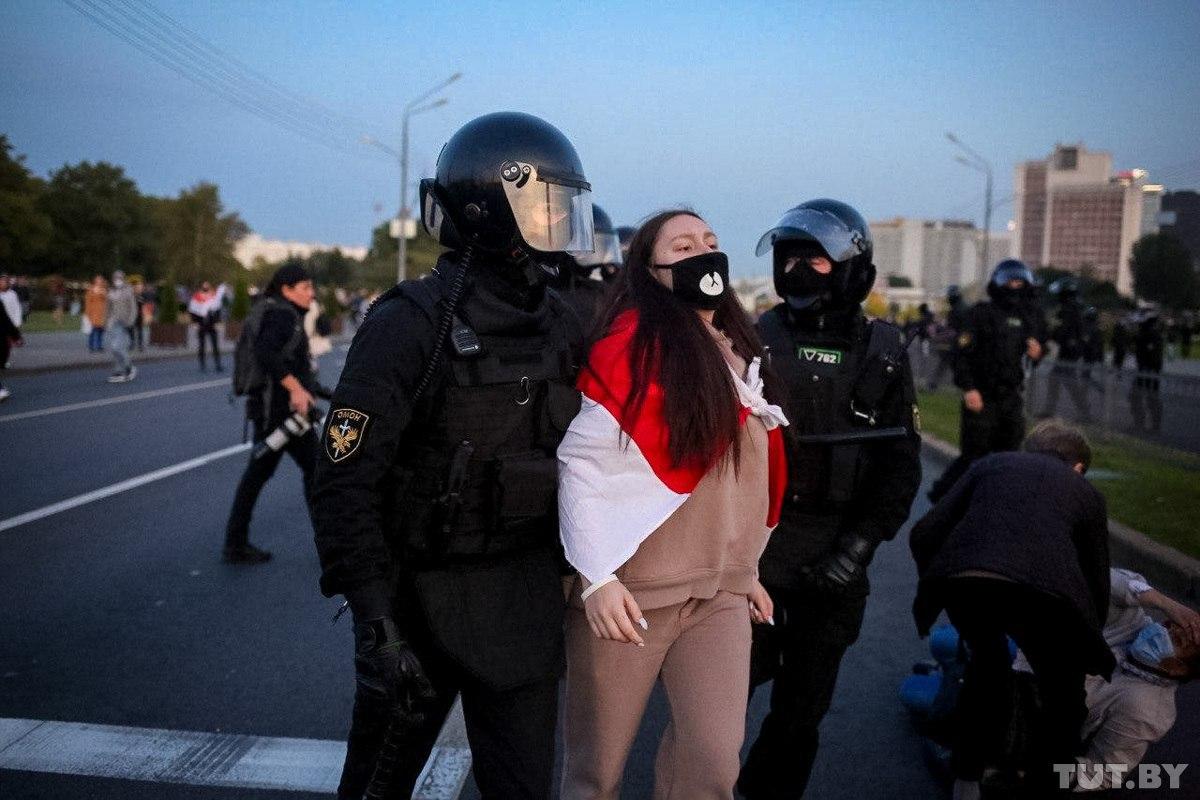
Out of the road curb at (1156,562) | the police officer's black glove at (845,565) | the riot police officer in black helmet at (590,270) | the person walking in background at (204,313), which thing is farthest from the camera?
the person walking in background at (204,313)

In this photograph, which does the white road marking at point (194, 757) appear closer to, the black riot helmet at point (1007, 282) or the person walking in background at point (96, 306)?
the black riot helmet at point (1007, 282)

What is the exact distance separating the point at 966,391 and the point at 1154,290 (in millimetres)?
68766

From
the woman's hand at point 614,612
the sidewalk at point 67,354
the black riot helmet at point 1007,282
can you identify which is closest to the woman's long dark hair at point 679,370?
the woman's hand at point 614,612

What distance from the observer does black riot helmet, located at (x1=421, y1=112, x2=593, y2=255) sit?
2.62 meters

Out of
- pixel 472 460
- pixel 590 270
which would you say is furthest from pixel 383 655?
pixel 590 270

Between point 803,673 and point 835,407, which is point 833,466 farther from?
point 803,673

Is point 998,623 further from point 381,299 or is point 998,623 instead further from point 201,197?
point 201,197

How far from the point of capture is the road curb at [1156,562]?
19.9ft

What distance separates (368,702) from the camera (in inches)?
94.9

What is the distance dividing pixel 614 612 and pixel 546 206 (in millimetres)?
989

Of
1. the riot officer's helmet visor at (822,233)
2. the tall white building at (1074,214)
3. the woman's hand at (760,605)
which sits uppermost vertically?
the tall white building at (1074,214)

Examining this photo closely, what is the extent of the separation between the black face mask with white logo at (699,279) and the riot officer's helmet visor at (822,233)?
847 millimetres

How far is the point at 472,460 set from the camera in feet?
7.98

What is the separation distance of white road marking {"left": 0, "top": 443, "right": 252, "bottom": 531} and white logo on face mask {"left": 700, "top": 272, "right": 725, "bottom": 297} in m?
6.09
